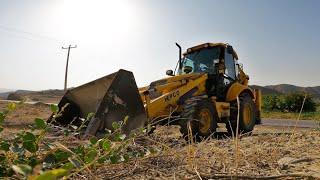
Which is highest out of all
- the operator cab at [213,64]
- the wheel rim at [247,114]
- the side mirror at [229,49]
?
the side mirror at [229,49]

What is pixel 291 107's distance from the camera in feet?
113

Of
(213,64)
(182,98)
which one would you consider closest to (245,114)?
(213,64)

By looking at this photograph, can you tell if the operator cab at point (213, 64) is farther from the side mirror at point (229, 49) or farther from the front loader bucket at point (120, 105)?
the front loader bucket at point (120, 105)

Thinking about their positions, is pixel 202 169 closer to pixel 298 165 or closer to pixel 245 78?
pixel 298 165

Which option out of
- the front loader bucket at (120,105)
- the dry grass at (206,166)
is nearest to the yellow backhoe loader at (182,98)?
the front loader bucket at (120,105)

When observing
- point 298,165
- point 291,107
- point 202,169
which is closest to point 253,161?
point 298,165

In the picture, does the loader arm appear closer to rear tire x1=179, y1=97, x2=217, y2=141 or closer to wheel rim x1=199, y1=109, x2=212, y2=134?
rear tire x1=179, y1=97, x2=217, y2=141

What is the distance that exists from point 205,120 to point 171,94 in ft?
3.00

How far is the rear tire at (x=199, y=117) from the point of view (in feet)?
26.2

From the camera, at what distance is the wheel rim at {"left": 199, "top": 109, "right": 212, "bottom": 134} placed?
8.50m

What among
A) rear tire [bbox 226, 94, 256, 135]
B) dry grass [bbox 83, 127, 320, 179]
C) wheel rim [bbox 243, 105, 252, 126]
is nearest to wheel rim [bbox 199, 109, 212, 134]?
rear tire [bbox 226, 94, 256, 135]

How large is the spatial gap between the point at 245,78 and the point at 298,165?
8801 millimetres

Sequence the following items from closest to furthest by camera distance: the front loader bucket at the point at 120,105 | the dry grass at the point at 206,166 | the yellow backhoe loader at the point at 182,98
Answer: the dry grass at the point at 206,166
the front loader bucket at the point at 120,105
the yellow backhoe loader at the point at 182,98

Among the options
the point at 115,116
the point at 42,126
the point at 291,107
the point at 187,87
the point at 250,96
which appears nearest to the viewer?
the point at 42,126
